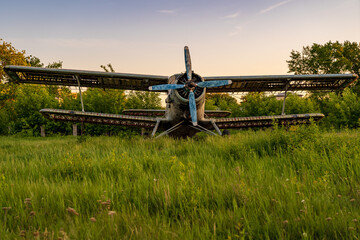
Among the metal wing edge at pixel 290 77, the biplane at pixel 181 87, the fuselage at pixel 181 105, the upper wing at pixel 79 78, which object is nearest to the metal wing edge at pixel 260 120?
the biplane at pixel 181 87

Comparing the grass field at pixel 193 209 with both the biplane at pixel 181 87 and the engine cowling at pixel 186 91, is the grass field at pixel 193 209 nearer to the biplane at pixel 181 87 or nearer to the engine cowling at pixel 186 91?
the engine cowling at pixel 186 91

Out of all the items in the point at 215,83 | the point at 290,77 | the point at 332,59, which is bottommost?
the point at 215,83

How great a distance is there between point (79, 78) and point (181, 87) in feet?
19.9

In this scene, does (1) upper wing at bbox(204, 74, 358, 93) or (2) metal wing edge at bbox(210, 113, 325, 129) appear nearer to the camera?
(2) metal wing edge at bbox(210, 113, 325, 129)

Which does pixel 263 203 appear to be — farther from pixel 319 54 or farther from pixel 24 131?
pixel 319 54

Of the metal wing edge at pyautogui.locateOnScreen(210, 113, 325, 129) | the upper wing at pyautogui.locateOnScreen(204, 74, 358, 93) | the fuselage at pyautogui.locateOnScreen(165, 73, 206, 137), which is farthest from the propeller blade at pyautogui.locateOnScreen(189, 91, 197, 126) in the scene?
the metal wing edge at pyautogui.locateOnScreen(210, 113, 325, 129)

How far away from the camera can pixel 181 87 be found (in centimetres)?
1028

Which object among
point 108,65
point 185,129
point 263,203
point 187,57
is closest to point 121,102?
point 108,65

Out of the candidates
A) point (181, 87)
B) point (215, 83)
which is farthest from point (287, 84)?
point (181, 87)

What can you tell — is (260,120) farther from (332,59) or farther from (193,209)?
(332,59)

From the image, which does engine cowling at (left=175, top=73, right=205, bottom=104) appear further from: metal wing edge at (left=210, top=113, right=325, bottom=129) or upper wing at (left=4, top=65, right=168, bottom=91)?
metal wing edge at (left=210, top=113, right=325, bottom=129)

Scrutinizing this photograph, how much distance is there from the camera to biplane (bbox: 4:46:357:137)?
10.4 metres

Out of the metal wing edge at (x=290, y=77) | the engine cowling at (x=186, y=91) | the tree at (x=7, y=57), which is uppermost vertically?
the tree at (x=7, y=57)

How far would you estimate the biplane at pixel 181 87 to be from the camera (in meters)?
10.4
